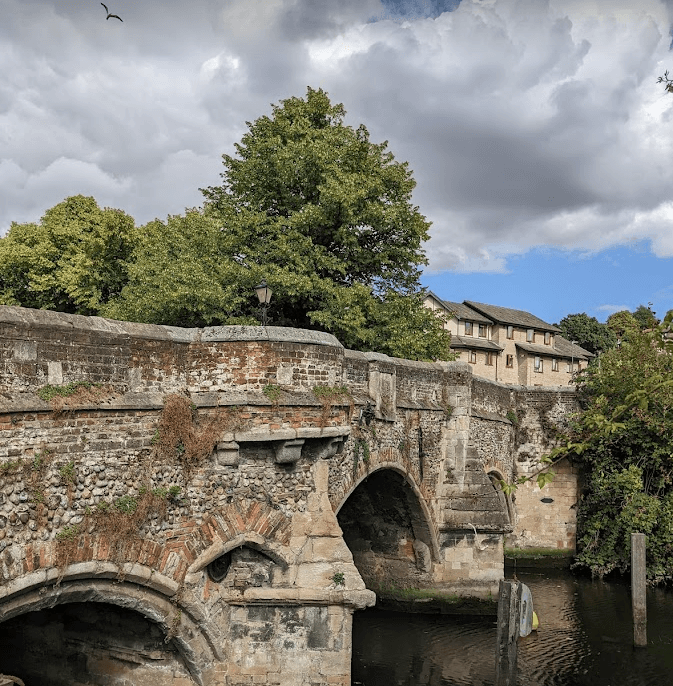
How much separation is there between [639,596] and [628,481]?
638 centimetres

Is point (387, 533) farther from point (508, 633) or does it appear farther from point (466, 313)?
point (466, 313)

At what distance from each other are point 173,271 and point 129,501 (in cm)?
1235

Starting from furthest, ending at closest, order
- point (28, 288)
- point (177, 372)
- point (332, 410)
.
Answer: point (28, 288), point (332, 410), point (177, 372)

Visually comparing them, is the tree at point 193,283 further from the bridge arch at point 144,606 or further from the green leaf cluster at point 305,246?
the bridge arch at point 144,606

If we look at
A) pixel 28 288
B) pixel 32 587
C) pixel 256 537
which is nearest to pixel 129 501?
pixel 32 587

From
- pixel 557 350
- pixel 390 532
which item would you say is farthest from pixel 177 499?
pixel 557 350

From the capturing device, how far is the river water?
49.9ft

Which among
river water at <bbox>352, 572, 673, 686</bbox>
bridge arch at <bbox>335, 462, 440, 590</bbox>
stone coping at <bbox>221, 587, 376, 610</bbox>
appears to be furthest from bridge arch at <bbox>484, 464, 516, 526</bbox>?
stone coping at <bbox>221, 587, 376, 610</bbox>

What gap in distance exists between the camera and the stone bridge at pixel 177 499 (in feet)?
27.0

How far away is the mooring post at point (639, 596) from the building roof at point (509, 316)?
35316mm

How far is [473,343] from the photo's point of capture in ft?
164

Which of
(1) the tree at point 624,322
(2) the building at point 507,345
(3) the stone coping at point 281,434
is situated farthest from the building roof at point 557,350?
(3) the stone coping at point 281,434

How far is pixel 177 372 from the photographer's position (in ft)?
33.2

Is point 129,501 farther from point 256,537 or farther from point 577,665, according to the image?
point 577,665
